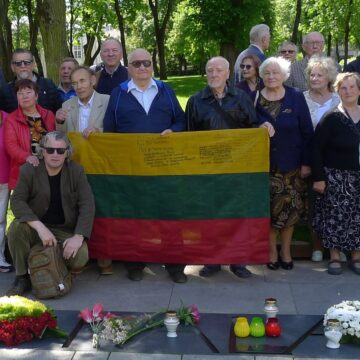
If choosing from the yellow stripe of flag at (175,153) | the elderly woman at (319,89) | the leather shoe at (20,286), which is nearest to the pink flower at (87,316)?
the leather shoe at (20,286)

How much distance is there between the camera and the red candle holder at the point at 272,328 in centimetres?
466

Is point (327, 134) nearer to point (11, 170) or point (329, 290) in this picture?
point (329, 290)

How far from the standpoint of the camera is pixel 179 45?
5356cm

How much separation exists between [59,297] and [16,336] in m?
1.10

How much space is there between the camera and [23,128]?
6.18 meters

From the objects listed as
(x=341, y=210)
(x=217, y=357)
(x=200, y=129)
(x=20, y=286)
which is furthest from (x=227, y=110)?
(x=20, y=286)

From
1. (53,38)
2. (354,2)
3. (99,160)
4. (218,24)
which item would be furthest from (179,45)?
(99,160)

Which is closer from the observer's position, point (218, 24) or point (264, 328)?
point (264, 328)

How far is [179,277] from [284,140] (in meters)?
1.72

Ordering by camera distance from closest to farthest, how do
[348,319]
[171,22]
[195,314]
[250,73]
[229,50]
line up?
1. [348,319]
2. [195,314]
3. [250,73]
4. [229,50]
5. [171,22]

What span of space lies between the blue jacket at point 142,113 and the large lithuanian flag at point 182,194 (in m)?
0.12

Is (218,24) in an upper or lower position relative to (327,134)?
upper

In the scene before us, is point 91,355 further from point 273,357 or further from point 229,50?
point 229,50

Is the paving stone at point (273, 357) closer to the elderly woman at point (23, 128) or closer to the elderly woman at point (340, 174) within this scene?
the elderly woman at point (340, 174)
